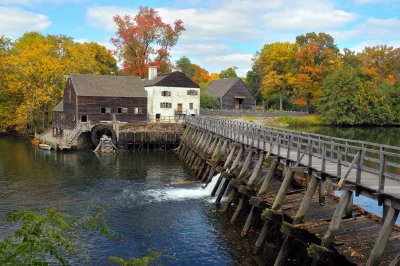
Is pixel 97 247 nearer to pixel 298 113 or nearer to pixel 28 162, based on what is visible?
pixel 28 162

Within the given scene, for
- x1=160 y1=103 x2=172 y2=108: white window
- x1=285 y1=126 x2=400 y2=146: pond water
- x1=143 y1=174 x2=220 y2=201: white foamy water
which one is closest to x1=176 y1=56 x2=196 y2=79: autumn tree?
x1=285 y1=126 x2=400 y2=146: pond water

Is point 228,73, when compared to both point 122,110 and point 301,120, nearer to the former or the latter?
point 301,120

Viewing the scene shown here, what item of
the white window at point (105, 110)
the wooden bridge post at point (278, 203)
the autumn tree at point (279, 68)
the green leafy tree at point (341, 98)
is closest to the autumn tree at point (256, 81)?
the autumn tree at point (279, 68)

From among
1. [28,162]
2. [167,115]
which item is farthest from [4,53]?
[28,162]

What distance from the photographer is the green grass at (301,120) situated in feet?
267

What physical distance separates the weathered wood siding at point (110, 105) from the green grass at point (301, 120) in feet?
114

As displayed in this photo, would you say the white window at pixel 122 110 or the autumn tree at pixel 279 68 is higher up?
the autumn tree at pixel 279 68

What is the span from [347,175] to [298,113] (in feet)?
247

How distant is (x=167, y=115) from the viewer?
57875mm

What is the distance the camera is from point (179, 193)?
27.3 metres

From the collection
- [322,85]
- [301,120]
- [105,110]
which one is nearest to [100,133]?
[105,110]

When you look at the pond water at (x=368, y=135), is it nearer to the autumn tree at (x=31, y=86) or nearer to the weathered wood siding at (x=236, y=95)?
the weathered wood siding at (x=236, y=95)

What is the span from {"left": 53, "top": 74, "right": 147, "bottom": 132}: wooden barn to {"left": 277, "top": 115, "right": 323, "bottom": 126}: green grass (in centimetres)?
3497

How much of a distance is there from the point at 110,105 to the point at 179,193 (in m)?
29.3
